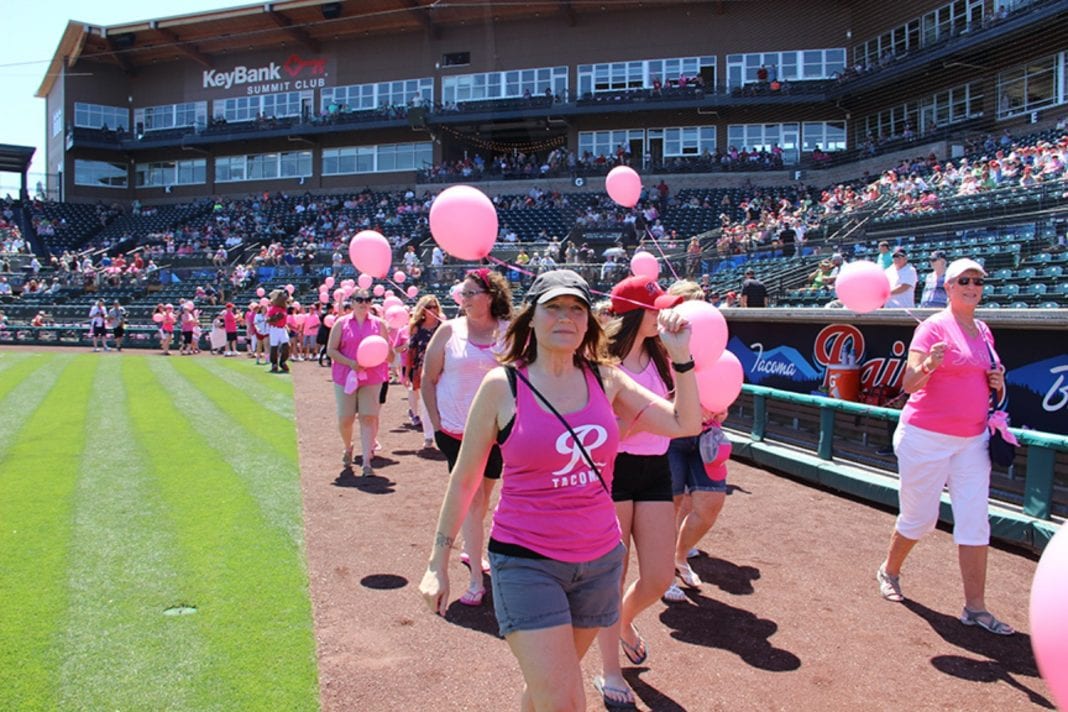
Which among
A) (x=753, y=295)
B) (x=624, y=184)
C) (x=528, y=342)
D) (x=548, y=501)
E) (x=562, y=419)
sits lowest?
(x=548, y=501)

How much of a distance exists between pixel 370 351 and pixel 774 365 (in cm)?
590

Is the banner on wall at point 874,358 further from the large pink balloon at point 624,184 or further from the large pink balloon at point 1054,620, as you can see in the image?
the large pink balloon at point 1054,620

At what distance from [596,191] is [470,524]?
3525cm

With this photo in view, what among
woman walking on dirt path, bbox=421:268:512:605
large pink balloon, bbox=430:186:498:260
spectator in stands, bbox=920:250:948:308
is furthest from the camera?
spectator in stands, bbox=920:250:948:308

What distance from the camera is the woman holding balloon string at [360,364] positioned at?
8445 millimetres

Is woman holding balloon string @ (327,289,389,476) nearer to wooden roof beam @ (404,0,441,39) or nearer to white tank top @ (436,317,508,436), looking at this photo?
white tank top @ (436,317,508,436)

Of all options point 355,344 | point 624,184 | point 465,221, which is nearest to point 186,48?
point 624,184

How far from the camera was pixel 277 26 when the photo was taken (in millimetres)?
46219

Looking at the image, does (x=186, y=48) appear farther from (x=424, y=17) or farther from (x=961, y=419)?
(x=961, y=419)

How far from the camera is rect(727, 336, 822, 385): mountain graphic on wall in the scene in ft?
34.8

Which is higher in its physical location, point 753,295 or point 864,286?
point 753,295

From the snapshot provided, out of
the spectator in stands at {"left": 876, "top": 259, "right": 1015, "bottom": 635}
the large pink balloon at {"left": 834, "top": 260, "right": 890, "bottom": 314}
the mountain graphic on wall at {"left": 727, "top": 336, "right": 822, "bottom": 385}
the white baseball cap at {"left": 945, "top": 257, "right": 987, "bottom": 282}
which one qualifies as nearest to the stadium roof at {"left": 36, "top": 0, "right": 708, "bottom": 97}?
the mountain graphic on wall at {"left": 727, "top": 336, "right": 822, "bottom": 385}

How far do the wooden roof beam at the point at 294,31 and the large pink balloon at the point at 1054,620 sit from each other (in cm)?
4978

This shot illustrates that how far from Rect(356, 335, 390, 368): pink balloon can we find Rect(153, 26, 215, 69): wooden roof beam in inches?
1902
